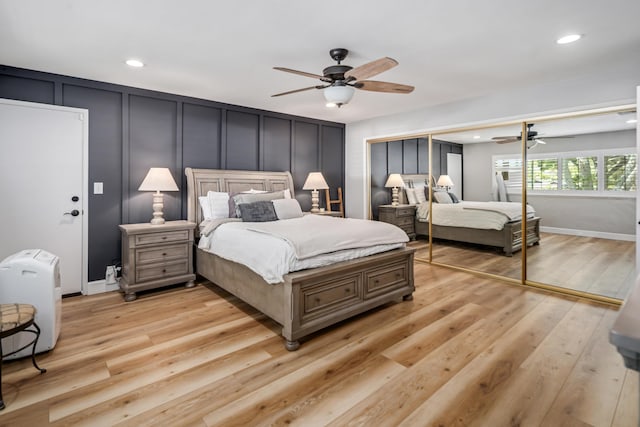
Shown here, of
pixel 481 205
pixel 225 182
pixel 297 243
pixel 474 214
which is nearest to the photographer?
pixel 297 243

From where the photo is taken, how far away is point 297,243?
2.69 meters

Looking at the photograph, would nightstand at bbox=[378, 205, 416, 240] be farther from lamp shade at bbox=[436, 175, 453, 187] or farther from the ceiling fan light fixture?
the ceiling fan light fixture

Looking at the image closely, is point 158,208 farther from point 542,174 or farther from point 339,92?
point 542,174

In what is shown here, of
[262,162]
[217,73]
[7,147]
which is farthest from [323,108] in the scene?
[7,147]

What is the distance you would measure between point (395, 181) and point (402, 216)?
613 mm

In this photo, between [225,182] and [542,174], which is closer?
[542,174]

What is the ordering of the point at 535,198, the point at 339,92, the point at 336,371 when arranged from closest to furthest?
the point at 336,371 → the point at 339,92 → the point at 535,198

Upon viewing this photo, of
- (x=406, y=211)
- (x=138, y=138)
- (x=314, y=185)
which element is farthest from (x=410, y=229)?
(x=138, y=138)

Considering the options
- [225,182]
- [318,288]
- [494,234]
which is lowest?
[318,288]

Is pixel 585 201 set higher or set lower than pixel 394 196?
lower

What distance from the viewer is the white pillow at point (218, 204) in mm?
4234

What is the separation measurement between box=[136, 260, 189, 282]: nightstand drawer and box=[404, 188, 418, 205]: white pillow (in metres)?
3.55

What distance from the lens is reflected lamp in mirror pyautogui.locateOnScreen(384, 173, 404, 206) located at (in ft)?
18.4

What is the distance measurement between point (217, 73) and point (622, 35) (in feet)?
12.1
